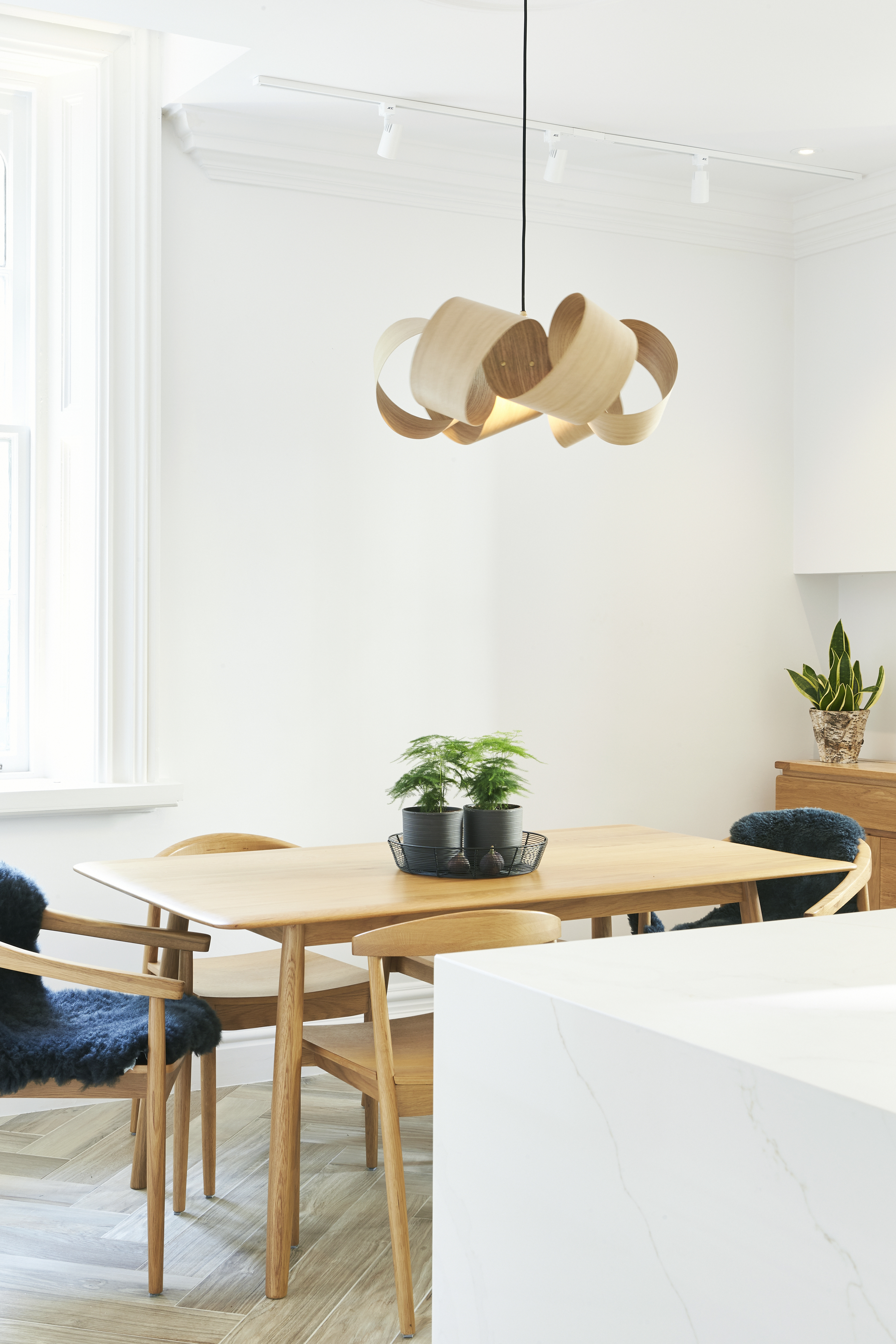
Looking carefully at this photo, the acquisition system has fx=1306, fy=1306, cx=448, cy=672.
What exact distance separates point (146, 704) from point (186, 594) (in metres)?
0.35

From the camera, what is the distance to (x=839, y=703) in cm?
453

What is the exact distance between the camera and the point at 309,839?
402 cm

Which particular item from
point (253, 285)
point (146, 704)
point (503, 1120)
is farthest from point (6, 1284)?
point (253, 285)

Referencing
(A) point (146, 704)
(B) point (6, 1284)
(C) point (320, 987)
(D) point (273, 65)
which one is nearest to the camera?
(B) point (6, 1284)

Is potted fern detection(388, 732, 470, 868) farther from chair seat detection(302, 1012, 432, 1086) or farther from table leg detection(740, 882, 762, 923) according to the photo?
table leg detection(740, 882, 762, 923)

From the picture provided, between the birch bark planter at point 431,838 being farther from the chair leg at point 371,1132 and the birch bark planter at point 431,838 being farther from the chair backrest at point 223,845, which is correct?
the chair leg at point 371,1132

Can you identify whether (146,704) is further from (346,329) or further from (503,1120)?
(503,1120)

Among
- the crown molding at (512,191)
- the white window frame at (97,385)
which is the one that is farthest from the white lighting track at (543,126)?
the white window frame at (97,385)

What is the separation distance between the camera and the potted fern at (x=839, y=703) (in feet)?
14.8

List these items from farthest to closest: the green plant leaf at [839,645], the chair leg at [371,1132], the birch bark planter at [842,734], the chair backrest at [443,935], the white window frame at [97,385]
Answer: the green plant leaf at [839,645] < the birch bark planter at [842,734] < the white window frame at [97,385] < the chair leg at [371,1132] < the chair backrest at [443,935]

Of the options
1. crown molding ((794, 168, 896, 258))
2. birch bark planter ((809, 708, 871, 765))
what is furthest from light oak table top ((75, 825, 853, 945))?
crown molding ((794, 168, 896, 258))

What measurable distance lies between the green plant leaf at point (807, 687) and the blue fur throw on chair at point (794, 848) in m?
1.08

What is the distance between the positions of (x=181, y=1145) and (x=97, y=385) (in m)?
2.05

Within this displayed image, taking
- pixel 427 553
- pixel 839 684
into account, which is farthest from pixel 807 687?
pixel 427 553
